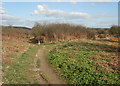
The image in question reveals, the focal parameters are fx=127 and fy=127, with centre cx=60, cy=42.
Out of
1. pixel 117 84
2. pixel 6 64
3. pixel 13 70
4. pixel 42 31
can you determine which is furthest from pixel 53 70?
pixel 42 31

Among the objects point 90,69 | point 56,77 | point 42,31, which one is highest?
point 42,31

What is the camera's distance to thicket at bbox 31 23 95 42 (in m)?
20.0

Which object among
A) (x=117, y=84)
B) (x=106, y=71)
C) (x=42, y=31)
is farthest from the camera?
(x=42, y=31)

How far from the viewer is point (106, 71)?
589 centimetres

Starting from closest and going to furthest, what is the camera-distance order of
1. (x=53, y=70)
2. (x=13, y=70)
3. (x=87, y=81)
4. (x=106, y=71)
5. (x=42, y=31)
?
(x=87, y=81) → (x=106, y=71) → (x=13, y=70) → (x=53, y=70) → (x=42, y=31)

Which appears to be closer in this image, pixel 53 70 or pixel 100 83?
pixel 100 83

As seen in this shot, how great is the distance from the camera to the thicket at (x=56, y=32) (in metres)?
20.0

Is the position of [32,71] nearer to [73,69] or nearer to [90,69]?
[73,69]

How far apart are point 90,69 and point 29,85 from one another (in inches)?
115

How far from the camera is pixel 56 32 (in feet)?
65.8

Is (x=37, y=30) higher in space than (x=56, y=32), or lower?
higher

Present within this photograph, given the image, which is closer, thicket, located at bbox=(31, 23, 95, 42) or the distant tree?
thicket, located at bbox=(31, 23, 95, 42)

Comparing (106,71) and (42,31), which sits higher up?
(42,31)

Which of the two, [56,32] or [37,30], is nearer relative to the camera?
[56,32]
